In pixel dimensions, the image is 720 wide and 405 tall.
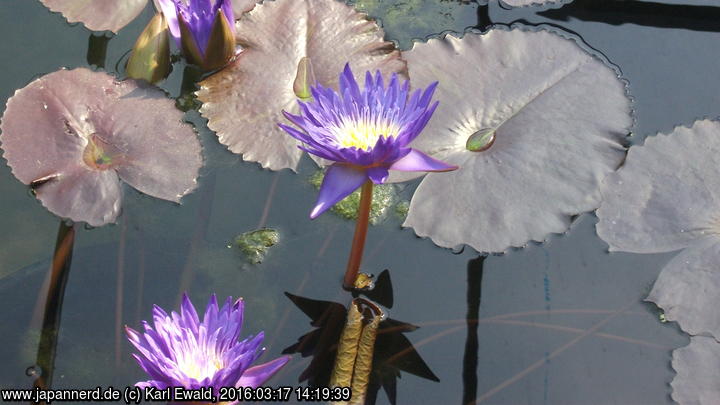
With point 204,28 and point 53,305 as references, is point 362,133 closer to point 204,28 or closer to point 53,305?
point 204,28

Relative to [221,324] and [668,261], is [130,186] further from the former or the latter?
[668,261]

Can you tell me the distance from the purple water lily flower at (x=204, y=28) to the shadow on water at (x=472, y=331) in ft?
3.59

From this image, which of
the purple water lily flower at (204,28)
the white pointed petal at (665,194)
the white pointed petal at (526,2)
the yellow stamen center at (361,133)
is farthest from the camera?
the white pointed petal at (526,2)

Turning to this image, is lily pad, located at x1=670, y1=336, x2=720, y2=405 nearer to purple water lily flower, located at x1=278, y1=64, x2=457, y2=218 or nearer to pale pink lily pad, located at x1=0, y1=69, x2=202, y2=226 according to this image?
purple water lily flower, located at x1=278, y1=64, x2=457, y2=218

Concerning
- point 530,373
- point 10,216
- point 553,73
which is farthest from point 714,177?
point 10,216

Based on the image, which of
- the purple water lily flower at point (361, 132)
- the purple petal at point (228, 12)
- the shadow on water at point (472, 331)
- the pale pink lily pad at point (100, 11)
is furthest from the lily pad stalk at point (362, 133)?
the pale pink lily pad at point (100, 11)

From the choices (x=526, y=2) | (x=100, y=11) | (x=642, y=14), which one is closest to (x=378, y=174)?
(x=526, y=2)

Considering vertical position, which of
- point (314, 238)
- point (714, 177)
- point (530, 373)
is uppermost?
point (714, 177)

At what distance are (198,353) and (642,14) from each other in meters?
2.20

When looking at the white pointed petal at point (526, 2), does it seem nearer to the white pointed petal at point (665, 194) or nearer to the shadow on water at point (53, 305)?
the white pointed petal at point (665, 194)

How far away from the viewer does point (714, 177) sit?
242cm

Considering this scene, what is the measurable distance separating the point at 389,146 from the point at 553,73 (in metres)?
0.99

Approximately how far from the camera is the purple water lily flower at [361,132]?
77.0 inches

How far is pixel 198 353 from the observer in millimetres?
1882
